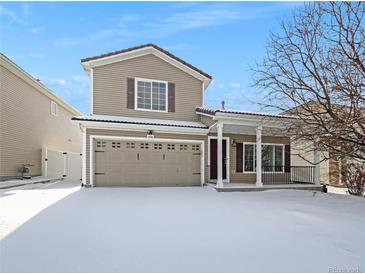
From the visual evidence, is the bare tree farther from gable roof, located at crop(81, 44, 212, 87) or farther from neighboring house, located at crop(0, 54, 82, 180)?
neighboring house, located at crop(0, 54, 82, 180)

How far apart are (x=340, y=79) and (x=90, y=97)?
9866mm

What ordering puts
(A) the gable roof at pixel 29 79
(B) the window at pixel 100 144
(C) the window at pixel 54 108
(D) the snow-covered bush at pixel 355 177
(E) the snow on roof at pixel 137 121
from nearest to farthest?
(D) the snow-covered bush at pixel 355 177 → (E) the snow on roof at pixel 137 121 → (B) the window at pixel 100 144 → (A) the gable roof at pixel 29 79 → (C) the window at pixel 54 108

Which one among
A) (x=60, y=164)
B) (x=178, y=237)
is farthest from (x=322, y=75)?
(x=60, y=164)

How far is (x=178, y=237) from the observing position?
14.7 feet

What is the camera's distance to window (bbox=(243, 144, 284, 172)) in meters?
13.6

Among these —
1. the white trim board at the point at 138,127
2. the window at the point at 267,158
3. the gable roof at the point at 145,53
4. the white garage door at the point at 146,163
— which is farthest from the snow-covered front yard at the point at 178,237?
the gable roof at the point at 145,53

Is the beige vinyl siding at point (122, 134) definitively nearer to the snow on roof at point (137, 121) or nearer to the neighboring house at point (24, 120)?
the snow on roof at point (137, 121)

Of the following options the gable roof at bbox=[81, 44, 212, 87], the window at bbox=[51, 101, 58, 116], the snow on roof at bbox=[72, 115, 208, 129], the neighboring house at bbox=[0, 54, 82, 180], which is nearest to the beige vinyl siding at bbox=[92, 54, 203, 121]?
the gable roof at bbox=[81, 44, 212, 87]

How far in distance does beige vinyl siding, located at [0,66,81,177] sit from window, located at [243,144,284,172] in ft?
40.0

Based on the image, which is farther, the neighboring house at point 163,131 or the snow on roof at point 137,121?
the neighboring house at point 163,131

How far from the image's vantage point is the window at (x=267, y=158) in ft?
44.5

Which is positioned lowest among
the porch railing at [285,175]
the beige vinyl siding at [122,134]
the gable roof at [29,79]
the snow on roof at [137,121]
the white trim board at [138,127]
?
the porch railing at [285,175]

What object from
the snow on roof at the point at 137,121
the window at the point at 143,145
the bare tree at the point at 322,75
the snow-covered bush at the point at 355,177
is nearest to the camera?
the bare tree at the point at 322,75

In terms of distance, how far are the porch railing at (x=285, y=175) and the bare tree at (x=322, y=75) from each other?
572 centimetres
